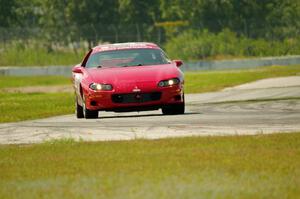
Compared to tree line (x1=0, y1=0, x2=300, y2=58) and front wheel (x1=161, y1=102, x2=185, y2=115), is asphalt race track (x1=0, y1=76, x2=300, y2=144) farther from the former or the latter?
tree line (x1=0, y1=0, x2=300, y2=58)

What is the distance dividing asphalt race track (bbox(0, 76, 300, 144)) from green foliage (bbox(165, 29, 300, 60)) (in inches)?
1595

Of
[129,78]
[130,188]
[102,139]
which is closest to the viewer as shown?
[130,188]

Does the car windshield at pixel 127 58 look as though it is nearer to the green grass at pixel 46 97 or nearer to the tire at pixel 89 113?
the tire at pixel 89 113

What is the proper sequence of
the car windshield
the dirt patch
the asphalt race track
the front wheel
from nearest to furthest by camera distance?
the asphalt race track
the front wheel
the car windshield
the dirt patch

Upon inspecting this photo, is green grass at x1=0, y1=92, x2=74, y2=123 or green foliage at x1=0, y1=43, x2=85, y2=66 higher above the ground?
green grass at x1=0, y1=92, x2=74, y2=123

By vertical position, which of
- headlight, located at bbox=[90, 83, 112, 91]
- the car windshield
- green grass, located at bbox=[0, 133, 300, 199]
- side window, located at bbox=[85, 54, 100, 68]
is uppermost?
green grass, located at bbox=[0, 133, 300, 199]

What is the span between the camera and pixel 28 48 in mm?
69750

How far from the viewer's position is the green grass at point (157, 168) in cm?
1031

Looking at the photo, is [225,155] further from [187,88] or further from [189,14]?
[189,14]

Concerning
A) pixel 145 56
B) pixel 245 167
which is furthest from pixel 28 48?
pixel 245 167

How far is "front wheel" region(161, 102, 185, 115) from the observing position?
21.7m

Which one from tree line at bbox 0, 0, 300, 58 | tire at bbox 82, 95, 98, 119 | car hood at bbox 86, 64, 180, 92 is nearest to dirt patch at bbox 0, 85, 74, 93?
tire at bbox 82, 95, 98, 119

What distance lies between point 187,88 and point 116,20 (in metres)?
43.3

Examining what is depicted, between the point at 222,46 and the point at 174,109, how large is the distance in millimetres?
46621
